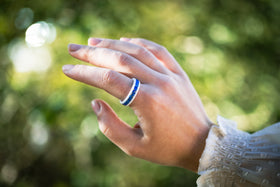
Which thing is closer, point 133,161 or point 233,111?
point 233,111

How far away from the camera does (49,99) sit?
1282 millimetres

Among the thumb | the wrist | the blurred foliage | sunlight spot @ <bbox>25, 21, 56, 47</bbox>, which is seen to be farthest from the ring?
sunlight spot @ <bbox>25, 21, 56, 47</bbox>

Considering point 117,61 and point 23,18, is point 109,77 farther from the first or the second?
point 23,18

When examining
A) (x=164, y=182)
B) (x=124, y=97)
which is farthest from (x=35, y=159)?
(x=124, y=97)

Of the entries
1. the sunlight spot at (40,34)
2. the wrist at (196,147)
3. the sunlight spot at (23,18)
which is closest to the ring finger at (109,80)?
the wrist at (196,147)

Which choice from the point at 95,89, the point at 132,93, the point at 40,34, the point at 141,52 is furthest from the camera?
the point at 95,89

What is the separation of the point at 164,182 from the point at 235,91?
2.92 feet

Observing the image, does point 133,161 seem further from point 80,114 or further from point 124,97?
point 124,97

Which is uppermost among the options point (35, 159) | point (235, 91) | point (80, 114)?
point (235, 91)

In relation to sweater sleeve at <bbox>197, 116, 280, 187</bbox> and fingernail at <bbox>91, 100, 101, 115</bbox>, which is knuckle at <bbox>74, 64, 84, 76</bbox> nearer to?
fingernail at <bbox>91, 100, 101, 115</bbox>

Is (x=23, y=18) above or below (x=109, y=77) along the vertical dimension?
below

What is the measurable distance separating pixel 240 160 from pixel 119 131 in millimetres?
315

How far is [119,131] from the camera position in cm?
73

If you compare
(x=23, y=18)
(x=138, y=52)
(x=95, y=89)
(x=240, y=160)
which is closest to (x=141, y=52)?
(x=138, y=52)
